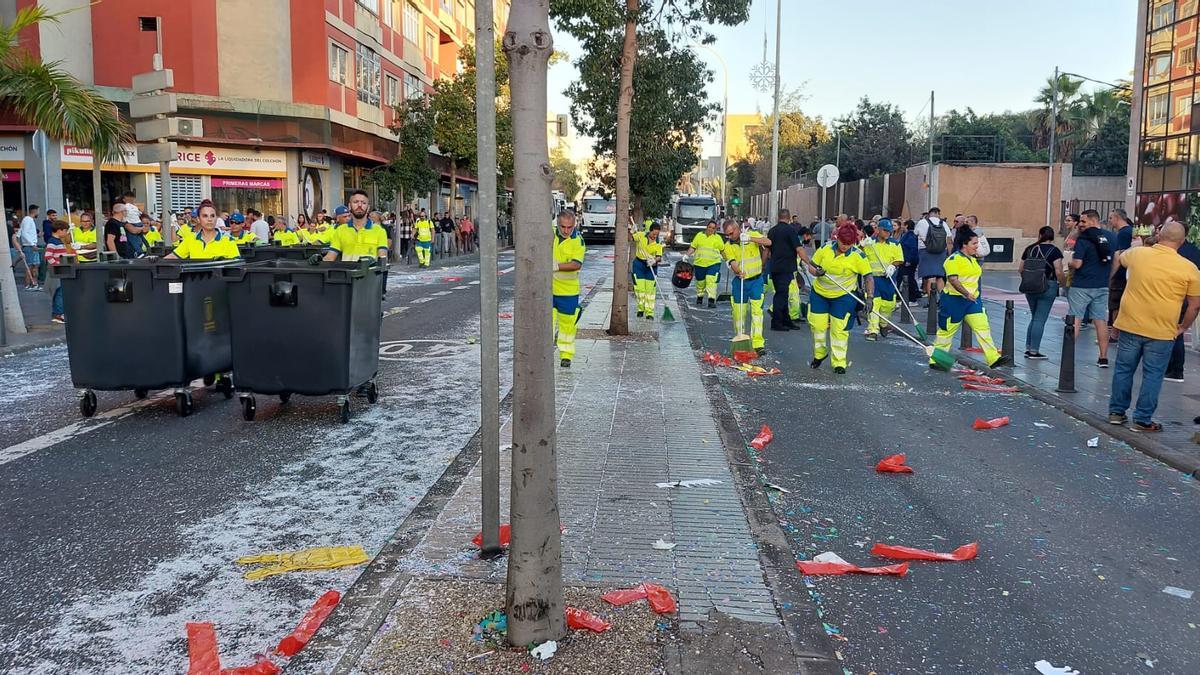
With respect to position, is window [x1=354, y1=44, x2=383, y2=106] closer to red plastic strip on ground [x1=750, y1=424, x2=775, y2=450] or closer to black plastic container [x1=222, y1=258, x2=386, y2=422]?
black plastic container [x1=222, y1=258, x2=386, y2=422]

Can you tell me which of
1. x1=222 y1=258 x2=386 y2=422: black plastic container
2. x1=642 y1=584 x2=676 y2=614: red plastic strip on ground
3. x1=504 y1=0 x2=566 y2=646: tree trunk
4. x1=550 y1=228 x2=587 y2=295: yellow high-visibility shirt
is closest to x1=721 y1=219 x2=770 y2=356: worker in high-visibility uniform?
x1=550 y1=228 x2=587 y2=295: yellow high-visibility shirt

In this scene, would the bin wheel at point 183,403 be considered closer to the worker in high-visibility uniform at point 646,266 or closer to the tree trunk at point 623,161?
the tree trunk at point 623,161

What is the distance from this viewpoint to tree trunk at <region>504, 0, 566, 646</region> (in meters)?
3.55

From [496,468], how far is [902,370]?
8.13 meters

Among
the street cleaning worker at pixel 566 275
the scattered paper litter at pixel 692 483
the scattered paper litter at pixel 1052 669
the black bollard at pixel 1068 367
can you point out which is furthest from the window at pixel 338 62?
the scattered paper litter at pixel 1052 669

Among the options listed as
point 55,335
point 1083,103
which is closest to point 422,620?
point 55,335

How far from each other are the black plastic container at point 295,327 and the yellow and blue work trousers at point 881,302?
8.66 m

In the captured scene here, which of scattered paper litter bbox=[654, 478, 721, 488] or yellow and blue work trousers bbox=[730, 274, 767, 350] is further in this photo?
yellow and blue work trousers bbox=[730, 274, 767, 350]

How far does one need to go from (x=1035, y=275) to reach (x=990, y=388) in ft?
8.01

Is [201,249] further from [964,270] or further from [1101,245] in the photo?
[1101,245]

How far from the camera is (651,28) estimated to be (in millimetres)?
14391

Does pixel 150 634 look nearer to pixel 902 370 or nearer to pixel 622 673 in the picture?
pixel 622 673

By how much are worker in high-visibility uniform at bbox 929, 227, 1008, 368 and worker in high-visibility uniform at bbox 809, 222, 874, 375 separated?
98cm

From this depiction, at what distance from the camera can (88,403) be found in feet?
26.4
